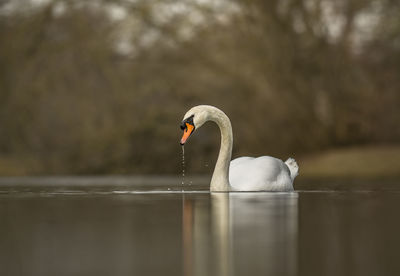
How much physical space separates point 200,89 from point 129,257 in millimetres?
12130

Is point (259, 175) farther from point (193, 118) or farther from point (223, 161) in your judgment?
point (193, 118)

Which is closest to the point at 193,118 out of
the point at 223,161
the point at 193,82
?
the point at 223,161

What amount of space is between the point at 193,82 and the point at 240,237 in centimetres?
1158

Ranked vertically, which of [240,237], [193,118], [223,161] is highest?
[193,118]

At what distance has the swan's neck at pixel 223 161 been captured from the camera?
6.71 meters

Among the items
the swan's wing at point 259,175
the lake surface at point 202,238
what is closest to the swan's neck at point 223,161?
the swan's wing at point 259,175

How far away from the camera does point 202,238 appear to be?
335cm

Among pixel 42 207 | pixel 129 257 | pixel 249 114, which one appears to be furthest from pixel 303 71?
pixel 129 257

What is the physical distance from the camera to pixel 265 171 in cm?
677

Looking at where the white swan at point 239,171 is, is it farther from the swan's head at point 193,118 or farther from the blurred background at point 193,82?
the blurred background at point 193,82

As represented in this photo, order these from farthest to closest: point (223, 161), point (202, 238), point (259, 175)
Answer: point (223, 161) → point (259, 175) → point (202, 238)

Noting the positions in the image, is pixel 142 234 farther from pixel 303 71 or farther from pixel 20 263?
pixel 303 71

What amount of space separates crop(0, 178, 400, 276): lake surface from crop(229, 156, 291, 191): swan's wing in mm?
734

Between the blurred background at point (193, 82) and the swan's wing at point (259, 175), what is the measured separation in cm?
752
